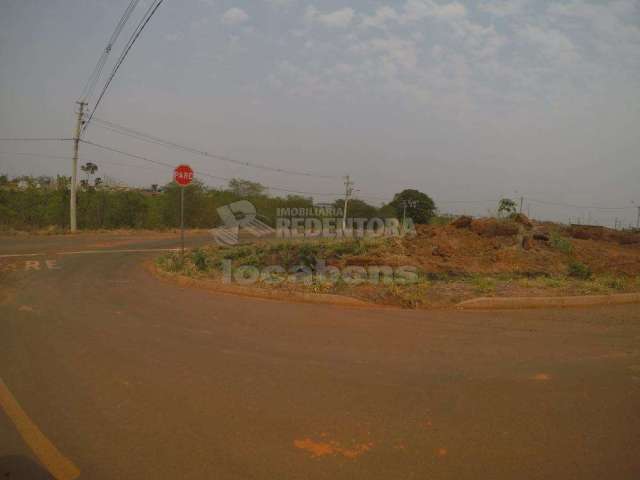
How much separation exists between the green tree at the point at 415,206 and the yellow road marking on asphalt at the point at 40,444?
4836cm

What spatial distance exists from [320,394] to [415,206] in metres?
50.5

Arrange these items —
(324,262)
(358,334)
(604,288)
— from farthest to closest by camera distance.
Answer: (324,262), (604,288), (358,334)

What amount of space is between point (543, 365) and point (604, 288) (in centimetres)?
515

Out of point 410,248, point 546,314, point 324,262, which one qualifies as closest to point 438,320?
point 546,314

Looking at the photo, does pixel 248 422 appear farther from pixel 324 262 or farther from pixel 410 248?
pixel 410 248

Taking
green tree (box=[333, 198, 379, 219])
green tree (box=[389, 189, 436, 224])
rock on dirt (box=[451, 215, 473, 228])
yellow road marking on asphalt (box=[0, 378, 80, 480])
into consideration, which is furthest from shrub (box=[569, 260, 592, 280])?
green tree (box=[333, 198, 379, 219])

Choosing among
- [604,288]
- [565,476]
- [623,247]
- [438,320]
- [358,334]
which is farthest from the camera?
[623,247]

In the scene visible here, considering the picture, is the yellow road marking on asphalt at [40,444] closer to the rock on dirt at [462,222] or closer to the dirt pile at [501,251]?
the dirt pile at [501,251]

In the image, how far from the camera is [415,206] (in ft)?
172

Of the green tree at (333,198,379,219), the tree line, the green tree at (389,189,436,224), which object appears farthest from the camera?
the green tree at (333,198,379,219)

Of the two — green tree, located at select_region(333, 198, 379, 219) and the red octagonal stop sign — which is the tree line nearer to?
green tree, located at select_region(333, 198, 379, 219)

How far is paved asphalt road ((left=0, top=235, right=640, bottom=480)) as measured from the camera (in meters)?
2.75

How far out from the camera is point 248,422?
322cm

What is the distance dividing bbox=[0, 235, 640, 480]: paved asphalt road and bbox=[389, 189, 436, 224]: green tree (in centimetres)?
4478
